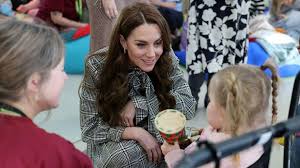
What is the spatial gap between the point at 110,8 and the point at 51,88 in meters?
1.09

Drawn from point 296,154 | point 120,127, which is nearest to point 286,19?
point 296,154

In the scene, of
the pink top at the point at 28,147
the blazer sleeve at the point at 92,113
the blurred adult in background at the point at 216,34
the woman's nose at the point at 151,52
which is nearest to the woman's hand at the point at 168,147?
the blazer sleeve at the point at 92,113

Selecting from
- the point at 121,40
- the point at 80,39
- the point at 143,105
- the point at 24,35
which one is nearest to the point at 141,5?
the point at 121,40

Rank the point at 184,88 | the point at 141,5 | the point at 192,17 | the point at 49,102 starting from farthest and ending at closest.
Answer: the point at 192,17 → the point at 184,88 → the point at 141,5 → the point at 49,102

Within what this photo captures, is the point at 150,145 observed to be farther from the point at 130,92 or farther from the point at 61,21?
the point at 61,21

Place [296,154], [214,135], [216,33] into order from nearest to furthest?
[214,135] → [296,154] → [216,33]

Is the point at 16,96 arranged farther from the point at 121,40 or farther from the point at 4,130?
the point at 121,40

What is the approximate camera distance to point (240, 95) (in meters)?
1.26

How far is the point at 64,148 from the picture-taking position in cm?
110

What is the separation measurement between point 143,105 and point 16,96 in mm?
696

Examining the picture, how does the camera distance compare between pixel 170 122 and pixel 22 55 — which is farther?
pixel 170 122

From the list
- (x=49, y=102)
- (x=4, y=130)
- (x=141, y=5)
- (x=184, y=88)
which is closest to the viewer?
(x=4, y=130)

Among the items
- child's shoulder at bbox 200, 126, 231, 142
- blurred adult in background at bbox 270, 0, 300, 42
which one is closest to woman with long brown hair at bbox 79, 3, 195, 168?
child's shoulder at bbox 200, 126, 231, 142

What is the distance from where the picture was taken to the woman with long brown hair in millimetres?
1676
